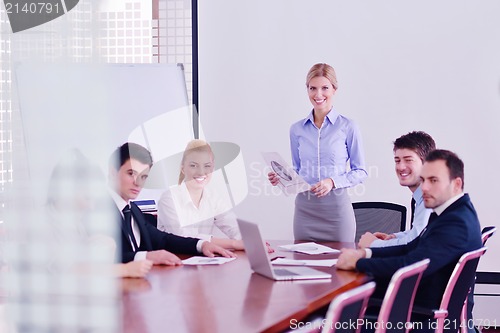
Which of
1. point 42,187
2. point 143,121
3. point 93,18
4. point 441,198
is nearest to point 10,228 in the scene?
point 42,187

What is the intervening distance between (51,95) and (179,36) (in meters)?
5.31

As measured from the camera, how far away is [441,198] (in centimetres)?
299

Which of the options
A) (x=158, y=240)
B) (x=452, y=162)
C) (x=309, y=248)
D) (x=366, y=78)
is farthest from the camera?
(x=366, y=78)

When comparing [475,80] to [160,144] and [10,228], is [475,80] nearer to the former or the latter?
[160,144]

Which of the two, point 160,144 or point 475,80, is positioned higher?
point 475,80

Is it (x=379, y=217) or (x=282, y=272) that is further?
(x=379, y=217)

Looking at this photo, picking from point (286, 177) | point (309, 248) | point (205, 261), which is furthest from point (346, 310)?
point (286, 177)

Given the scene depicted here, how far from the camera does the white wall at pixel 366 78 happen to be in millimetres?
5281

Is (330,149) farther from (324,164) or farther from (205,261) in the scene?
(205,261)

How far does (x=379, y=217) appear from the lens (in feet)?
14.7

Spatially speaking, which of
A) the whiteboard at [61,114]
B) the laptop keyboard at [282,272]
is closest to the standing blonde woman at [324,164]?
the laptop keyboard at [282,272]

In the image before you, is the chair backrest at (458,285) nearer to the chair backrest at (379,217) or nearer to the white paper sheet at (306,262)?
the white paper sheet at (306,262)

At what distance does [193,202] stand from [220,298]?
153 centimetres

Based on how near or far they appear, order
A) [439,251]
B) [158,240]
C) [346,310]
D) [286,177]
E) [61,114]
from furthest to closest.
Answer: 1. [286,177]
2. [158,240]
3. [439,251]
4. [346,310]
5. [61,114]
